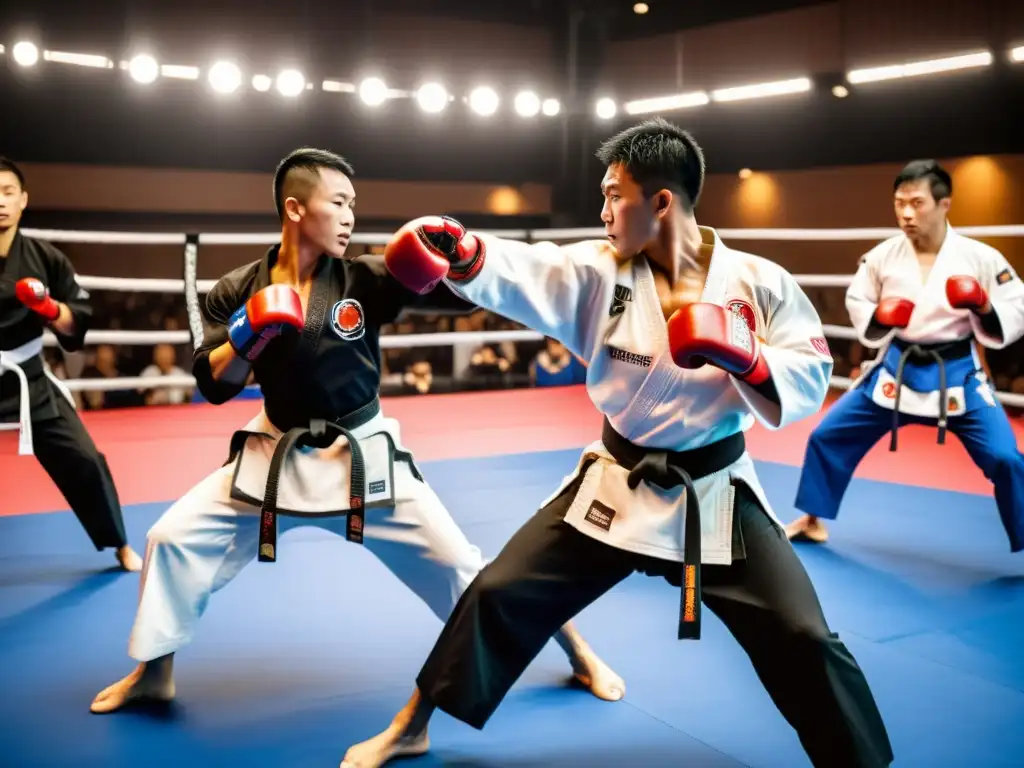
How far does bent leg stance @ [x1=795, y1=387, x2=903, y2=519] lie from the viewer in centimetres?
362

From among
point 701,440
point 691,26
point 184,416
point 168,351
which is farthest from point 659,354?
point 691,26

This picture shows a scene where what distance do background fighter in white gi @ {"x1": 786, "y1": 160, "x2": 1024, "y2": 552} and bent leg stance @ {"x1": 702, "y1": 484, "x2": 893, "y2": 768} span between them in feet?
6.12

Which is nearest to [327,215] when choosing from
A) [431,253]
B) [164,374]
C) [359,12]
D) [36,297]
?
[431,253]

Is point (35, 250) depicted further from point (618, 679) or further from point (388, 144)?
point (388, 144)

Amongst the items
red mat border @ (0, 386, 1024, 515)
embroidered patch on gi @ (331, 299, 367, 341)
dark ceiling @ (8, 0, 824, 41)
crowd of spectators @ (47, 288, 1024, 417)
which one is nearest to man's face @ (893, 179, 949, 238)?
red mat border @ (0, 386, 1024, 515)

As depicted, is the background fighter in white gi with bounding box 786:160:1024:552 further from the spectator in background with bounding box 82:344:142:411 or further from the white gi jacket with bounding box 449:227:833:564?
the spectator in background with bounding box 82:344:142:411

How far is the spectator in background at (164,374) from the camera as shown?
21.3 ft

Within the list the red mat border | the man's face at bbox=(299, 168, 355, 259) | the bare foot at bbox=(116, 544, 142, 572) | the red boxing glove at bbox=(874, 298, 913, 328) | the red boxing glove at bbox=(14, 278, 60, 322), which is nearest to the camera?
the man's face at bbox=(299, 168, 355, 259)

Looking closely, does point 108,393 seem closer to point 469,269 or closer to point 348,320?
point 348,320

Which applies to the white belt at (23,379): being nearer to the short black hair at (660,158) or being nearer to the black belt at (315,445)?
the black belt at (315,445)

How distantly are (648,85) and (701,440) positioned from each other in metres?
9.63

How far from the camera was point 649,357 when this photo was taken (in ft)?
6.38

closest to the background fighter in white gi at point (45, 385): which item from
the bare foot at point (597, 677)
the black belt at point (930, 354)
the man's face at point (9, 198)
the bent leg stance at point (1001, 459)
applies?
the man's face at point (9, 198)

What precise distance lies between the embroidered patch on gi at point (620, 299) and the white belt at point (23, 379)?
2048mm
